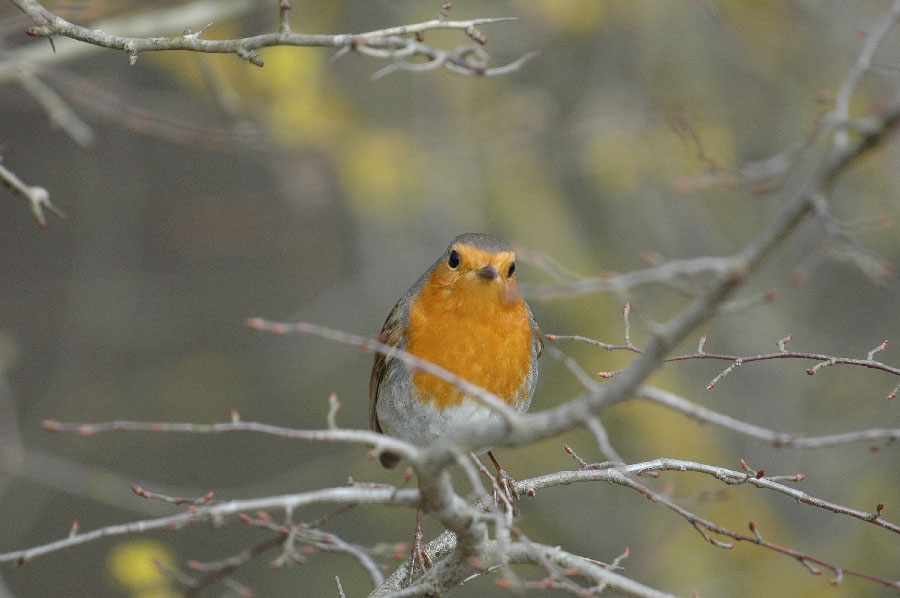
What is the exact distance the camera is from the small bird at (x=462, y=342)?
3893 mm

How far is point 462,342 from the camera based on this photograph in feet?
12.8

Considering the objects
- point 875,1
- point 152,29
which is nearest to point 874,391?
point 875,1

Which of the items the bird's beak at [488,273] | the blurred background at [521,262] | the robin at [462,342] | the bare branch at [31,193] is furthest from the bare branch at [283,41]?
the blurred background at [521,262]

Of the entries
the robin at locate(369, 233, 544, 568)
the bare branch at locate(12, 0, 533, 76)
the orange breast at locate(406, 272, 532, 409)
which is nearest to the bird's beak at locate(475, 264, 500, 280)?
the robin at locate(369, 233, 544, 568)

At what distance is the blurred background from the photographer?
639 centimetres

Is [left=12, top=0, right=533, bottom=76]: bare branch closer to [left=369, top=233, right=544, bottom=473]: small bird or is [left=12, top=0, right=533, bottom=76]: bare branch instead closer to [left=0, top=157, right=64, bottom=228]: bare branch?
[left=0, top=157, right=64, bottom=228]: bare branch

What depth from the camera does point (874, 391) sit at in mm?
6727

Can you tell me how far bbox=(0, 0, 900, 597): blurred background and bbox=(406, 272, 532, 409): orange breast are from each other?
181 cm

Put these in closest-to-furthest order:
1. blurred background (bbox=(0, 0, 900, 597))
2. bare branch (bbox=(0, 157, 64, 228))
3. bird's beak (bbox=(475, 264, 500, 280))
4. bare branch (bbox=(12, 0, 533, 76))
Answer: bare branch (bbox=(12, 0, 533, 76))
bare branch (bbox=(0, 157, 64, 228))
bird's beak (bbox=(475, 264, 500, 280))
blurred background (bbox=(0, 0, 900, 597))

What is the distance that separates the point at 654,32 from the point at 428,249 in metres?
2.07

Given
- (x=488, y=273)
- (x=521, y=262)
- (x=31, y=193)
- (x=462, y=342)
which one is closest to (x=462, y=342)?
(x=462, y=342)

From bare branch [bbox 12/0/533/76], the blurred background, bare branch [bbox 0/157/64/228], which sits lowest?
the blurred background

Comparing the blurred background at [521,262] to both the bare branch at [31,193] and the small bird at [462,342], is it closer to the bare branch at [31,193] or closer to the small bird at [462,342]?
the small bird at [462,342]

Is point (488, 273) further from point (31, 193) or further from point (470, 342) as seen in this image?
point (31, 193)
